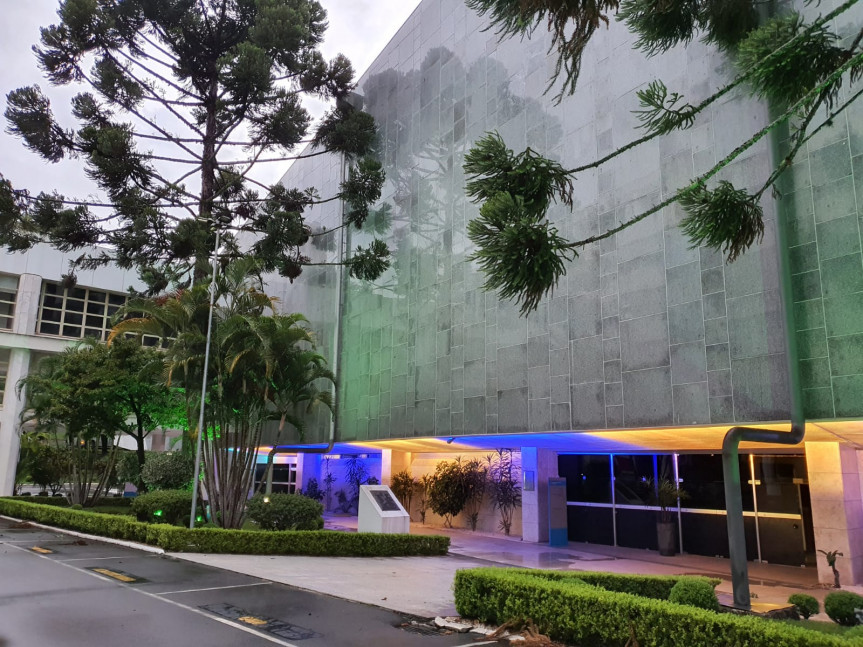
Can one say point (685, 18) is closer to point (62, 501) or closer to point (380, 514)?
point (380, 514)

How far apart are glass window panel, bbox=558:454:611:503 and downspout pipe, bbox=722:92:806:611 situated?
8.71m

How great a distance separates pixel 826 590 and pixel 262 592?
31.6 feet

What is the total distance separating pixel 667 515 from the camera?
56.4 ft

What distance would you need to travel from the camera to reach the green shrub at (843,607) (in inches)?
333

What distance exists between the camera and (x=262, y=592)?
1025 cm

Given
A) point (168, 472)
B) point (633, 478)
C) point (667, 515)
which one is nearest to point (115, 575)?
point (168, 472)

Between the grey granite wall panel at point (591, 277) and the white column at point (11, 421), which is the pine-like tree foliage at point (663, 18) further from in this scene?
the white column at point (11, 421)

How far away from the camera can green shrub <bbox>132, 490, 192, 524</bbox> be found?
17.8 m

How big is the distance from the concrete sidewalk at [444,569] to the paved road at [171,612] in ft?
2.33

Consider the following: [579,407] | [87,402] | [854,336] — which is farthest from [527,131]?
[87,402]

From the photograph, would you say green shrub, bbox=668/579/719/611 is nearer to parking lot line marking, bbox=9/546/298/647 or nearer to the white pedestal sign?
parking lot line marking, bbox=9/546/298/647

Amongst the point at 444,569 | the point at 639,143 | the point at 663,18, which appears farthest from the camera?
the point at 444,569

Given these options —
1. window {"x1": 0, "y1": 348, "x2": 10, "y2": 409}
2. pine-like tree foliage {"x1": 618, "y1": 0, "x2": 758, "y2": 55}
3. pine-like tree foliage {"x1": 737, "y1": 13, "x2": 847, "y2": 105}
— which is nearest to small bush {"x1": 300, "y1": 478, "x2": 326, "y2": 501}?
window {"x1": 0, "y1": 348, "x2": 10, "y2": 409}

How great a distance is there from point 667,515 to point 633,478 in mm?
1652
